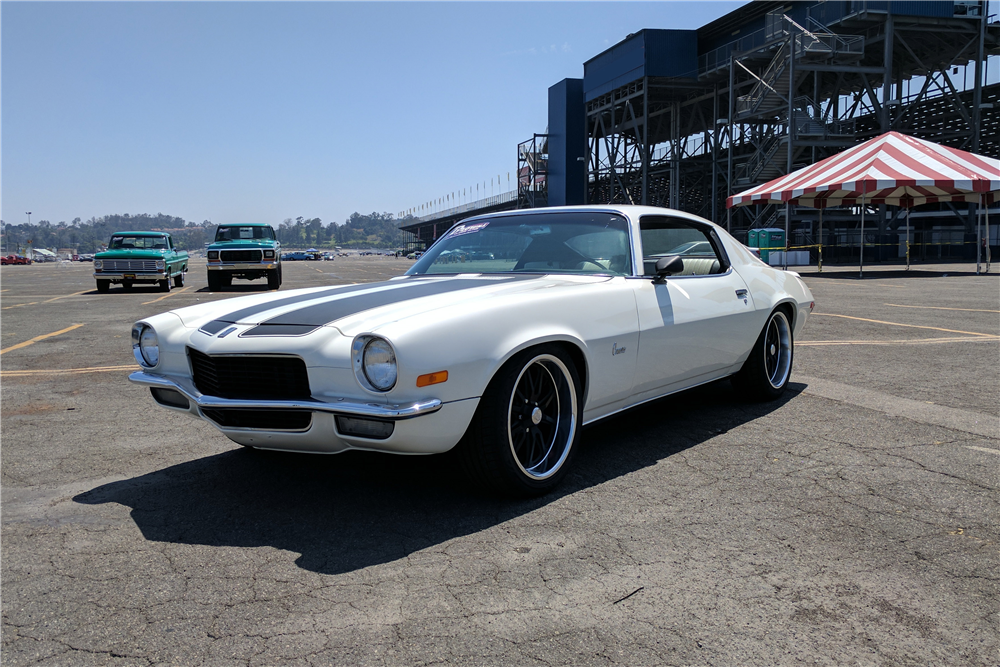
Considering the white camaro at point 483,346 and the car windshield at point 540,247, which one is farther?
the car windshield at point 540,247

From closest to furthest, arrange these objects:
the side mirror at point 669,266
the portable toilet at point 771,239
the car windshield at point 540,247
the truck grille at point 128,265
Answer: the side mirror at point 669,266 → the car windshield at point 540,247 → the truck grille at point 128,265 → the portable toilet at point 771,239

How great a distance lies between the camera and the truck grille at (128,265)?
18.6 m

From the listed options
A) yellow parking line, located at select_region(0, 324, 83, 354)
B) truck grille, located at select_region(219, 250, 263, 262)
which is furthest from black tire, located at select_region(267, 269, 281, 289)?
yellow parking line, located at select_region(0, 324, 83, 354)

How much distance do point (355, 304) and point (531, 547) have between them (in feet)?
4.52

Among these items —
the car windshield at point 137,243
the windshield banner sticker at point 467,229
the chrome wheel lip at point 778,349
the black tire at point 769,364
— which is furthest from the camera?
the car windshield at point 137,243

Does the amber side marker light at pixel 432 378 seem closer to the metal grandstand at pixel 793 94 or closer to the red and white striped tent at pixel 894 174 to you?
the red and white striped tent at pixel 894 174

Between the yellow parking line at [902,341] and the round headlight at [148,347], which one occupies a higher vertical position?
the round headlight at [148,347]

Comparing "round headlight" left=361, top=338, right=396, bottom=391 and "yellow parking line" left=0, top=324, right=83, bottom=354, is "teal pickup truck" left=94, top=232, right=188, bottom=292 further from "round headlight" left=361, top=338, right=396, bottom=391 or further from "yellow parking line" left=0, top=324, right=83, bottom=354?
"round headlight" left=361, top=338, right=396, bottom=391

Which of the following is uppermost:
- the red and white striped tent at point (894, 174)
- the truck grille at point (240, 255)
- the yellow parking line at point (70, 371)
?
the red and white striped tent at point (894, 174)

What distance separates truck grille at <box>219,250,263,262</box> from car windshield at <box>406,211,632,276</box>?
15976mm

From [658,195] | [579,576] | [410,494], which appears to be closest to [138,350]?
[410,494]

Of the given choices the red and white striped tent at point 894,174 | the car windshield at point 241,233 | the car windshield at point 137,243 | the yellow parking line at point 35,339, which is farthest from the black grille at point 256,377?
the red and white striped tent at point 894,174

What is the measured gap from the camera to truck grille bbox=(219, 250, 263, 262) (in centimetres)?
1938

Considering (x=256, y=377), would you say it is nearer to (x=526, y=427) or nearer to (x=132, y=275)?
(x=526, y=427)
